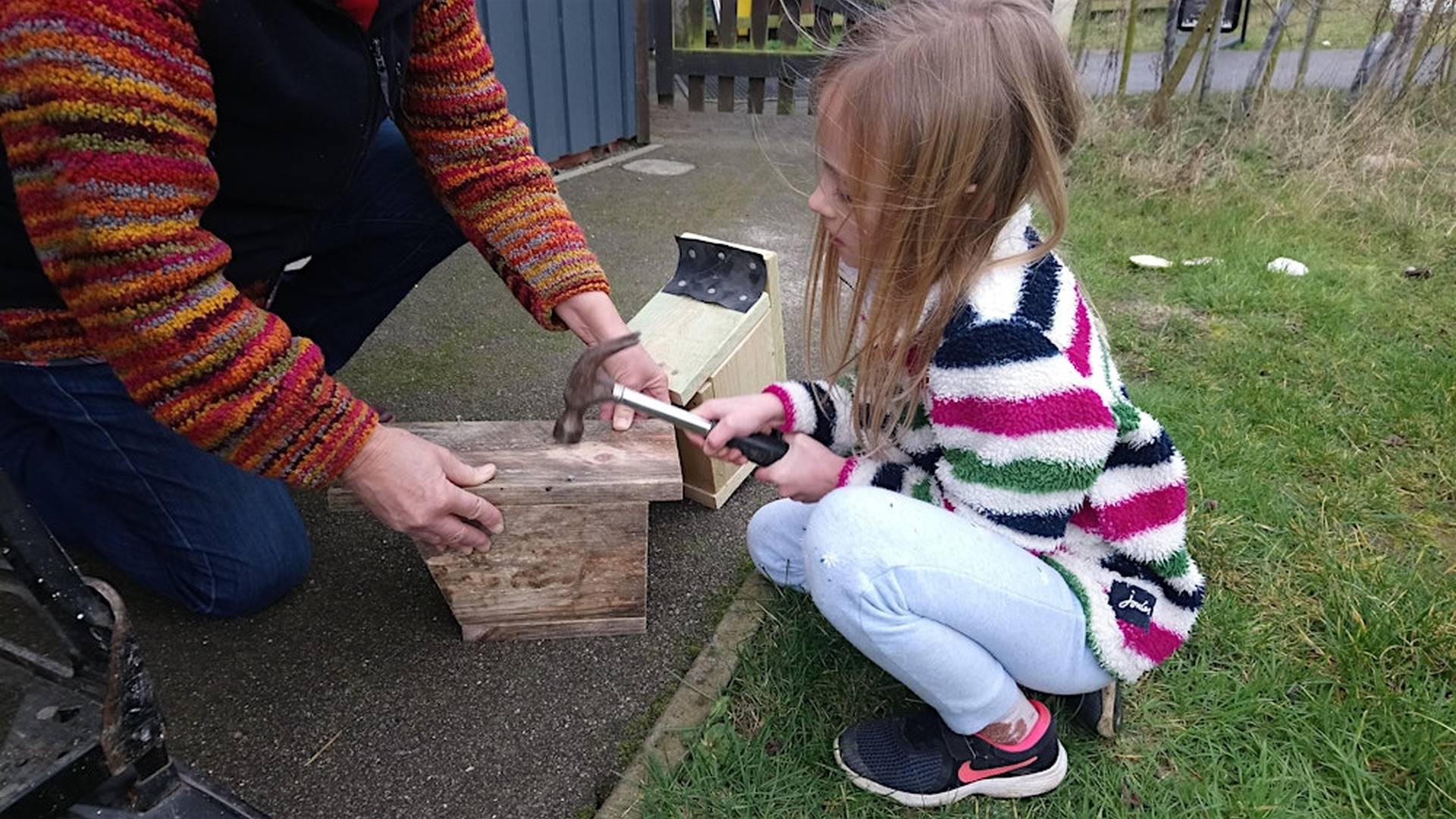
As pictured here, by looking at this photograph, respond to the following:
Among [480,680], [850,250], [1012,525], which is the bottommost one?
[480,680]

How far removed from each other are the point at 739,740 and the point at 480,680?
50cm

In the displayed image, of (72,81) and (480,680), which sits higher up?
(72,81)

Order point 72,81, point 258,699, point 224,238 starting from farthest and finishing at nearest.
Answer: point 258,699 → point 224,238 → point 72,81

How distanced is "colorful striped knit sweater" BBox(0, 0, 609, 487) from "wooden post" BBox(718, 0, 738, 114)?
454 centimetres

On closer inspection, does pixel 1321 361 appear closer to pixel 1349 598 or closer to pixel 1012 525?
pixel 1349 598

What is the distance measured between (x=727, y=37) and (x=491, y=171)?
406cm

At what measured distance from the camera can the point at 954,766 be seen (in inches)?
58.7

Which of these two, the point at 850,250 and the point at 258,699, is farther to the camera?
the point at 258,699

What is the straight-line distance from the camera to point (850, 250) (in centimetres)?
146

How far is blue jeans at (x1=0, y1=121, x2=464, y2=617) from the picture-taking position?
1589 mm

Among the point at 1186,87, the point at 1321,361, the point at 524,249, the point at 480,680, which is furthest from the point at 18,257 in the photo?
the point at 1186,87

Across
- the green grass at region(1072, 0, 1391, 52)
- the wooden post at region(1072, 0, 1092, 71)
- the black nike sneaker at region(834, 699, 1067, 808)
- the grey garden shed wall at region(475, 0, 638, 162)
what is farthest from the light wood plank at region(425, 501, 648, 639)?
the green grass at region(1072, 0, 1391, 52)

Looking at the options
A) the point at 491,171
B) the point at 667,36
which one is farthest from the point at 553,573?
the point at 667,36

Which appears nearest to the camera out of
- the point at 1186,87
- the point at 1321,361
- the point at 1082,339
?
the point at 1082,339
